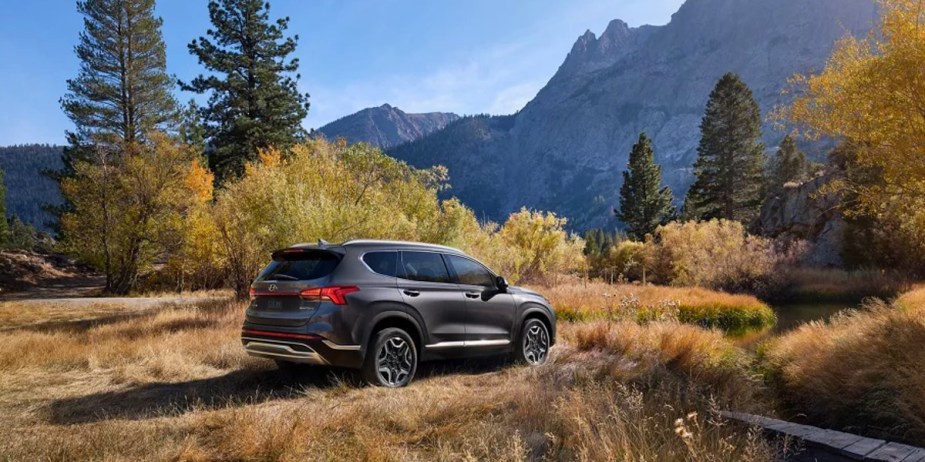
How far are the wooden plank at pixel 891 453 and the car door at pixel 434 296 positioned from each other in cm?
447

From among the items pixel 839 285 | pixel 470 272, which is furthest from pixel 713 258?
pixel 470 272

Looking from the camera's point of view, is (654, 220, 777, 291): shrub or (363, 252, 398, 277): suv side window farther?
(654, 220, 777, 291): shrub

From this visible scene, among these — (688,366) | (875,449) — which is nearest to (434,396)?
(875,449)

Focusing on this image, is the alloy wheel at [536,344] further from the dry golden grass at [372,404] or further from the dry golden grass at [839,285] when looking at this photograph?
the dry golden grass at [839,285]

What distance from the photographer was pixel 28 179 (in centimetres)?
16612

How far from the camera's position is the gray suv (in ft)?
19.8

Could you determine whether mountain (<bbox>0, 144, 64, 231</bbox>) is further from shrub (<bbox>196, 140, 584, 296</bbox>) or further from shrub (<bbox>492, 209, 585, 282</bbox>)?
shrub (<bbox>196, 140, 584, 296</bbox>)

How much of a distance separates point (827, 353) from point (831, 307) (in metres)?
18.3

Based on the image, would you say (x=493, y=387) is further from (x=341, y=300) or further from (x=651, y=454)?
(x=651, y=454)

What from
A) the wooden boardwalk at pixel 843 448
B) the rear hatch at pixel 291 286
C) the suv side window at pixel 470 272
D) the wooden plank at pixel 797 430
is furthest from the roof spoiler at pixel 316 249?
the wooden plank at pixel 797 430

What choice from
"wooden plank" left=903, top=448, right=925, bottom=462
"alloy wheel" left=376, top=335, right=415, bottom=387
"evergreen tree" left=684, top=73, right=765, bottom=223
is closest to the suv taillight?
"alloy wheel" left=376, top=335, right=415, bottom=387

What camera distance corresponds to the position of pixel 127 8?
1316 inches

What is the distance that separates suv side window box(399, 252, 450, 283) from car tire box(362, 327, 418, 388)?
79cm

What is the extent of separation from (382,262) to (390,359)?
120 cm
